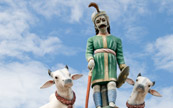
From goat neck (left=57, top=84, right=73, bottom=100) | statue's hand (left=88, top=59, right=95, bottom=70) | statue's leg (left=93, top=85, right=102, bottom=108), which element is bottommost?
goat neck (left=57, top=84, right=73, bottom=100)

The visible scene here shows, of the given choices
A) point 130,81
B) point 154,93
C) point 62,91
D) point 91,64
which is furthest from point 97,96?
point 154,93

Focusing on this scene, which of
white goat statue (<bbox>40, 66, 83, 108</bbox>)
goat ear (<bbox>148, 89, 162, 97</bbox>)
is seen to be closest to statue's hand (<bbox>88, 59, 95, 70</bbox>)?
white goat statue (<bbox>40, 66, 83, 108</bbox>)

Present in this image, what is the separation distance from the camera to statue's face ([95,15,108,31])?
5828 mm

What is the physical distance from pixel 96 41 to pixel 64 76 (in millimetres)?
1250

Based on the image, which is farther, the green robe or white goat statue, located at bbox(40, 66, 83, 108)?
the green robe

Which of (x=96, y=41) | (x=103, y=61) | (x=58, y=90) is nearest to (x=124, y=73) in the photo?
(x=103, y=61)

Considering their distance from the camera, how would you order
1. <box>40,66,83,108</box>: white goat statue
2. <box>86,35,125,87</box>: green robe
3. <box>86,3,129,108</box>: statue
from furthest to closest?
<box>86,35,125,87</box>: green robe → <box>86,3,129,108</box>: statue → <box>40,66,83,108</box>: white goat statue

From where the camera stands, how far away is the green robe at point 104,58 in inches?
215

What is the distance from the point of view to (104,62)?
5539 millimetres

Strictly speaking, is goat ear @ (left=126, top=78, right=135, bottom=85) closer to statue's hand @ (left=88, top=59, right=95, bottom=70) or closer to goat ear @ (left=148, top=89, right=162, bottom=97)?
goat ear @ (left=148, top=89, right=162, bottom=97)

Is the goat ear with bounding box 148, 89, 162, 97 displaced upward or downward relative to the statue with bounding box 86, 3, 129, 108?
downward

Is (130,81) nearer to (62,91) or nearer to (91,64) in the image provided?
(91,64)

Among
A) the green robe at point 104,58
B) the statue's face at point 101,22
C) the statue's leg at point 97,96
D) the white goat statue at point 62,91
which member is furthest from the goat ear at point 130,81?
the white goat statue at point 62,91

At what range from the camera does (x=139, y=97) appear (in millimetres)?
5398
